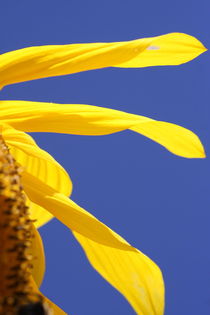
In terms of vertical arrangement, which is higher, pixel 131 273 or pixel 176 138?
pixel 176 138

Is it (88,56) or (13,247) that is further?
(88,56)

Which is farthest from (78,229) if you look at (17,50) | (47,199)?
(17,50)

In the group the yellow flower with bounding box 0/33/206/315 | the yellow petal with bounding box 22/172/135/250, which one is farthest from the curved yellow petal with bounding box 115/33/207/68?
the yellow petal with bounding box 22/172/135/250

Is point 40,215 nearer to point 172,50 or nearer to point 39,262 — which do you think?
point 39,262

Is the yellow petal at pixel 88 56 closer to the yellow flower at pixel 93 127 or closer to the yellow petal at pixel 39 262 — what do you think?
the yellow flower at pixel 93 127

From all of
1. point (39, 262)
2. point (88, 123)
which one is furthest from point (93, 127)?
point (39, 262)

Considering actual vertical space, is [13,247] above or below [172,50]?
below

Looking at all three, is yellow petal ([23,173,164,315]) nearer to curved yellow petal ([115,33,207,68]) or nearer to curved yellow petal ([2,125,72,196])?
curved yellow petal ([2,125,72,196])

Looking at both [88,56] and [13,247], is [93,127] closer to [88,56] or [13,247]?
[88,56]
